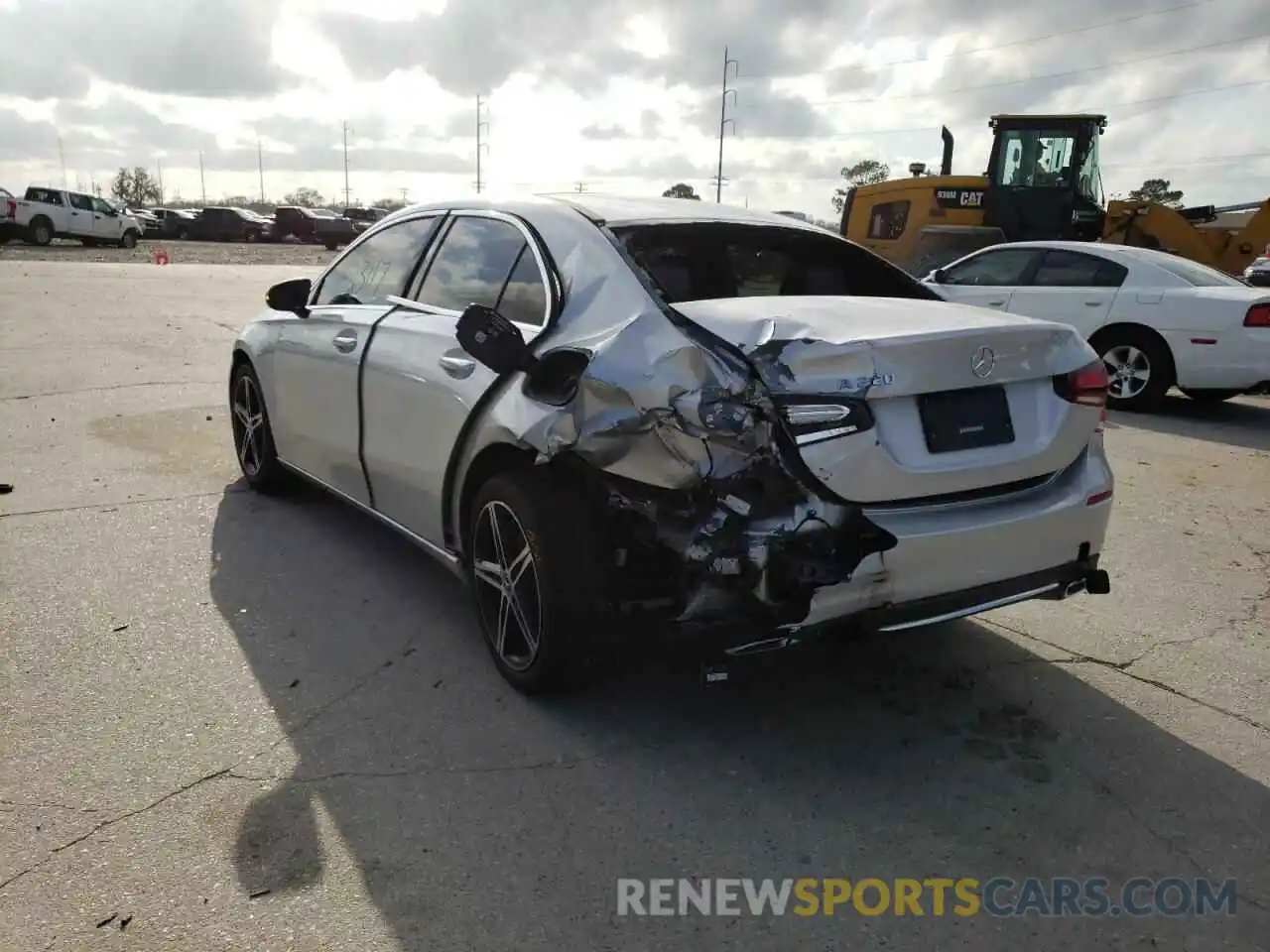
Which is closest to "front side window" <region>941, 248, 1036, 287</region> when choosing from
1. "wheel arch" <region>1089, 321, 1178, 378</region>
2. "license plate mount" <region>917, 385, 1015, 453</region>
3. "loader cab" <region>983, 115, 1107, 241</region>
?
"wheel arch" <region>1089, 321, 1178, 378</region>

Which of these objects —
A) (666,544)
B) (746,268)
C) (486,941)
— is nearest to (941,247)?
(746,268)

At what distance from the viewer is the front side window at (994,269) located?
1033 cm

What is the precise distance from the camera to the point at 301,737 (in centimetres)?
328

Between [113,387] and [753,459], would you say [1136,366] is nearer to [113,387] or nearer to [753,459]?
[753,459]

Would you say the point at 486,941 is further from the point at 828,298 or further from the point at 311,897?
the point at 828,298

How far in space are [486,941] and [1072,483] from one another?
2.28 metres

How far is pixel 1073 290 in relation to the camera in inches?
384

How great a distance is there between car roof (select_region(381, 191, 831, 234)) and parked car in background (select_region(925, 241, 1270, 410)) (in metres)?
4.46

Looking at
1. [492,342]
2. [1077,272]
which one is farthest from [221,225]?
[492,342]

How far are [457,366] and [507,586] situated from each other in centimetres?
82

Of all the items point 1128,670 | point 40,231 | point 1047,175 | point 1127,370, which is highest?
point 1047,175

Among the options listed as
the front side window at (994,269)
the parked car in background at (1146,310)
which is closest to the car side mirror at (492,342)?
the parked car in background at (1146,310)

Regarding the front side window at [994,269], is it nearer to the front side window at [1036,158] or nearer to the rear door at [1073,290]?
the rear door at [1073,290]

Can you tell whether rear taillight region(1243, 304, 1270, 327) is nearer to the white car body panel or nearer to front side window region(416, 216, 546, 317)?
the white car body panel
